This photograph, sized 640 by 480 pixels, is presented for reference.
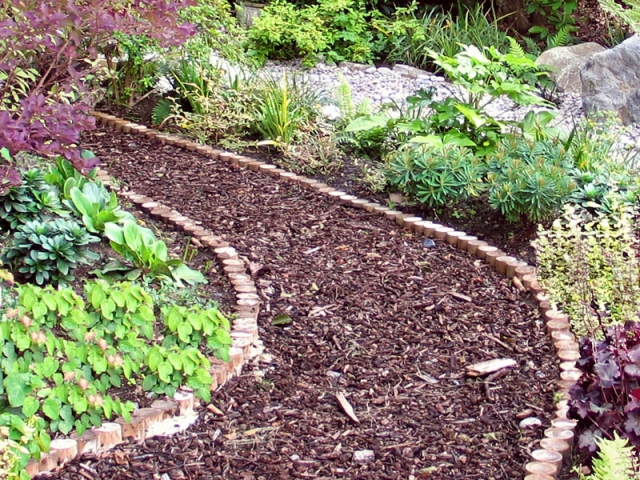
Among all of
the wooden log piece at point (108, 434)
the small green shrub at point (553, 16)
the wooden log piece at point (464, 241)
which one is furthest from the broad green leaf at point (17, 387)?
the small green shrub at point (553, 16)

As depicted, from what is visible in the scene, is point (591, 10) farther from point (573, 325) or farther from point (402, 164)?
point (573, 325)

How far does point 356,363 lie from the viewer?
11.9ft

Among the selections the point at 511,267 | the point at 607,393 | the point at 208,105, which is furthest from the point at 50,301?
the point at 208,105

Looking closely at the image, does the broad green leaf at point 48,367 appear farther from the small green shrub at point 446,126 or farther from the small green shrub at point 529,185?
the small green shrub at point 446,126

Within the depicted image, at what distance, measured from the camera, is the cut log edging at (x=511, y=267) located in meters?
2.86

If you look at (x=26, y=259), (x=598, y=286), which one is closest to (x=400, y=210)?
(x=598, y=286)

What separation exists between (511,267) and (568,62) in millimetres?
5068

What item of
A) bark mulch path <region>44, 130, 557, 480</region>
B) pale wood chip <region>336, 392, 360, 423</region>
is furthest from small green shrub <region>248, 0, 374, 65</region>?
pale wood chip <region>336, 392, 360, 423</region>

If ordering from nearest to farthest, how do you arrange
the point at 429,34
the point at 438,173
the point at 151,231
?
1. the point at 151,231
2. the point at 438,173
3. the point at 429,34

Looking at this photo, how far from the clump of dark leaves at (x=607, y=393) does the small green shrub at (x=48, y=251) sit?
2.24 m

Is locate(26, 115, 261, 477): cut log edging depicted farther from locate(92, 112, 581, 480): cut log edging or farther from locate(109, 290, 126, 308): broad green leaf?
locate(92, 112, 581, 480): cut log edging

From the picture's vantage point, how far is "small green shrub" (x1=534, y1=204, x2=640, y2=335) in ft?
11.0

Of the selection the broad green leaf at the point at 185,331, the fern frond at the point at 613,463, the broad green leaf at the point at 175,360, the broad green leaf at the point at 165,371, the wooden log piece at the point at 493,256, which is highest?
the fern frond at the point at 613,463

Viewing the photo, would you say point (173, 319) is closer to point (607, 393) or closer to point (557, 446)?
point (557, 446)
